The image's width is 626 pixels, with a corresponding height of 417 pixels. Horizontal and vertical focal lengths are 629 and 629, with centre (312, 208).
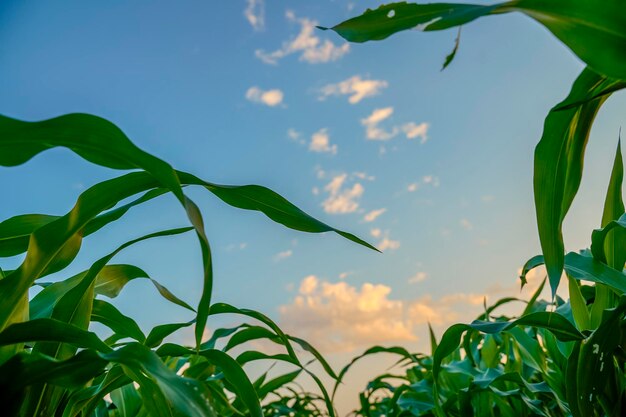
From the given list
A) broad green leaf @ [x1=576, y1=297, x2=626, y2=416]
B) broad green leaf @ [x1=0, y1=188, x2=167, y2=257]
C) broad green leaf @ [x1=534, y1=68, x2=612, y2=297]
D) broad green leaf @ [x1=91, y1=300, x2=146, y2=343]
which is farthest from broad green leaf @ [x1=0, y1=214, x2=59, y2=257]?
broad green leaf @ [x1=576, y1=297, x2=626, y2=416]

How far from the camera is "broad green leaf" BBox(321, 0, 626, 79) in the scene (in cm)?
54

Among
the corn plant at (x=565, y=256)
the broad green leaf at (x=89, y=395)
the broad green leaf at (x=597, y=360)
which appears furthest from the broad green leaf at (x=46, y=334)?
the broad green leaf at (x=597, y=360)

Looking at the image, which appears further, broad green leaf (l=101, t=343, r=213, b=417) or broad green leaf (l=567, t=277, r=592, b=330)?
broad green leaf (l=567, t=277, r=592, b=330)

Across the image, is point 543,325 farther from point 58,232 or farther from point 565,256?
point 58,232

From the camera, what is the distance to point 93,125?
1.78ft

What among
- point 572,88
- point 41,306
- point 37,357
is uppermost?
point 572,88

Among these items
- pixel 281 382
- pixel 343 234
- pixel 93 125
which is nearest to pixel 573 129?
pixel 343 234

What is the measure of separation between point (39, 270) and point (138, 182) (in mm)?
126

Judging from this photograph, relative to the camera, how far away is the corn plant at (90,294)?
53 cm

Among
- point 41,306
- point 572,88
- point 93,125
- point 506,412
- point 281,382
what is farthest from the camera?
point 281,382

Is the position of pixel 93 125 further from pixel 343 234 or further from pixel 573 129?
pixel 573 129

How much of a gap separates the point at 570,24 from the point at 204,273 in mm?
385

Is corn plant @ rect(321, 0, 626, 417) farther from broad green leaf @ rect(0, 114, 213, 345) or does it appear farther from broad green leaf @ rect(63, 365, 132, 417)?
broad green leaf @ rect(63, 365, 132, 417)

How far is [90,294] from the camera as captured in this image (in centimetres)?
72
